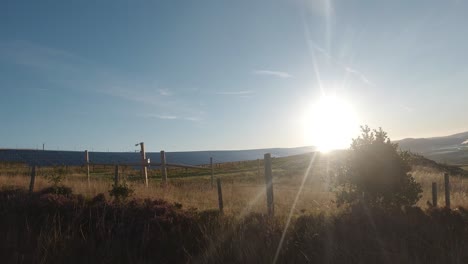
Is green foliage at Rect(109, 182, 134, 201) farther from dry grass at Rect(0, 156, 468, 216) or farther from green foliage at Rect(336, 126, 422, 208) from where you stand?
green foliage at Rect(336, 126, 422, 208)

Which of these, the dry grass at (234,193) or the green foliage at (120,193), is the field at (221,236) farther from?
the dry grass at (234,193)

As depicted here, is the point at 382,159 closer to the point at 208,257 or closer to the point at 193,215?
the point at 193,215

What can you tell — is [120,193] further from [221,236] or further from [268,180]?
[221,236]

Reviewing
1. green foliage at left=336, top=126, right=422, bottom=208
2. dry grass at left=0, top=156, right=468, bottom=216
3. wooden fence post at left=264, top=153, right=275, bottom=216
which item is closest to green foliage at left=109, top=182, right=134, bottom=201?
dry grass at left=0, top=156, right=468, bottom=216

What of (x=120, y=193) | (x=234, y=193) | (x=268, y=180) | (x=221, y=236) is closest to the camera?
(x=221, y=236)

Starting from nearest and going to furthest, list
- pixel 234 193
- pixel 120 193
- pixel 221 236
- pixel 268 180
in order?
pixel 221 236
pixel 268 180
pixel 120 193
pixel 234 193

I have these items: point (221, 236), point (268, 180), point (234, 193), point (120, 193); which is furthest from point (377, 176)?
point (234, 193)

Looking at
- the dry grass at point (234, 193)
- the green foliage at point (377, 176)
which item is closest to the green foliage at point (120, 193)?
the dry grass at point (234, 193)

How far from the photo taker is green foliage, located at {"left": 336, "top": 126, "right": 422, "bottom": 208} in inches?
355

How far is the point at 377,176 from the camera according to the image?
9.11 m

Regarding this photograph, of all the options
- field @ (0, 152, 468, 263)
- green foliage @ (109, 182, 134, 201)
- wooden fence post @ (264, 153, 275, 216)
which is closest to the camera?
field @ (0, 152, 468, 263)

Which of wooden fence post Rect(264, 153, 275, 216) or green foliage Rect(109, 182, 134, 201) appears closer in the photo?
wooden fence post Rect(264, 153, 275, 216)

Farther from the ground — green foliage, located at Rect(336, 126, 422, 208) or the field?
green foliage, located at Rect(336, 126, 422, 208)

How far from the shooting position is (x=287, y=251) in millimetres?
5777
